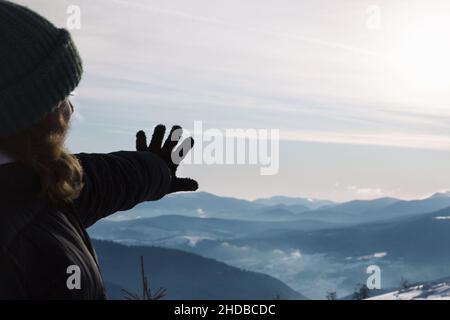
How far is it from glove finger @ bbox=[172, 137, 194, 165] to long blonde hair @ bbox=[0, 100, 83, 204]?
1060mm

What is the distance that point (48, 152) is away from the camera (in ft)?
6.52

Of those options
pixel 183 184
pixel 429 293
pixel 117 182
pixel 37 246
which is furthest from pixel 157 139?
pixel 429 293

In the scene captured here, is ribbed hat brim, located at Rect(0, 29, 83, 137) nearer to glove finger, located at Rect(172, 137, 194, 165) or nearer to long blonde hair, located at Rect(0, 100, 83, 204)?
long blonde hair, located at Rect(0, 100, 83, 204)

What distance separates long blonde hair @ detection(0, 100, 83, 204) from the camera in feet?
6.43

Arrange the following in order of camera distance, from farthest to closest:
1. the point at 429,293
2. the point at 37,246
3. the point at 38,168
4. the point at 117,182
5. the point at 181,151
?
the point at 429,293
the point at 181,151
the point at 117,182
the point at 38,168
the point at 37,246

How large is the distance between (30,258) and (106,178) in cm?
93

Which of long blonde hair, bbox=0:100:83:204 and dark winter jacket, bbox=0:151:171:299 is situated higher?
long blonde hair, bbox=0:100:83:204

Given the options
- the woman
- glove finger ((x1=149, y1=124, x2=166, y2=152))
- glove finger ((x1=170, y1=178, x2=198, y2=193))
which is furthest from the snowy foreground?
glove finger ((x1=149, y1=124, x2=166, y2=152))

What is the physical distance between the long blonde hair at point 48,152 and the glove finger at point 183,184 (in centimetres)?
116

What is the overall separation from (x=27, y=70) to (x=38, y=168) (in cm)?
34

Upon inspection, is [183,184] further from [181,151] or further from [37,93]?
[37,93]

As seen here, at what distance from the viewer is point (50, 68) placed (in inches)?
81.4

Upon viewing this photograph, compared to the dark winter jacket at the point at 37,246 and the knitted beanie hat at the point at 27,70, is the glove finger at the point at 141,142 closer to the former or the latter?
the dark winter jacket at the point at 37,246
